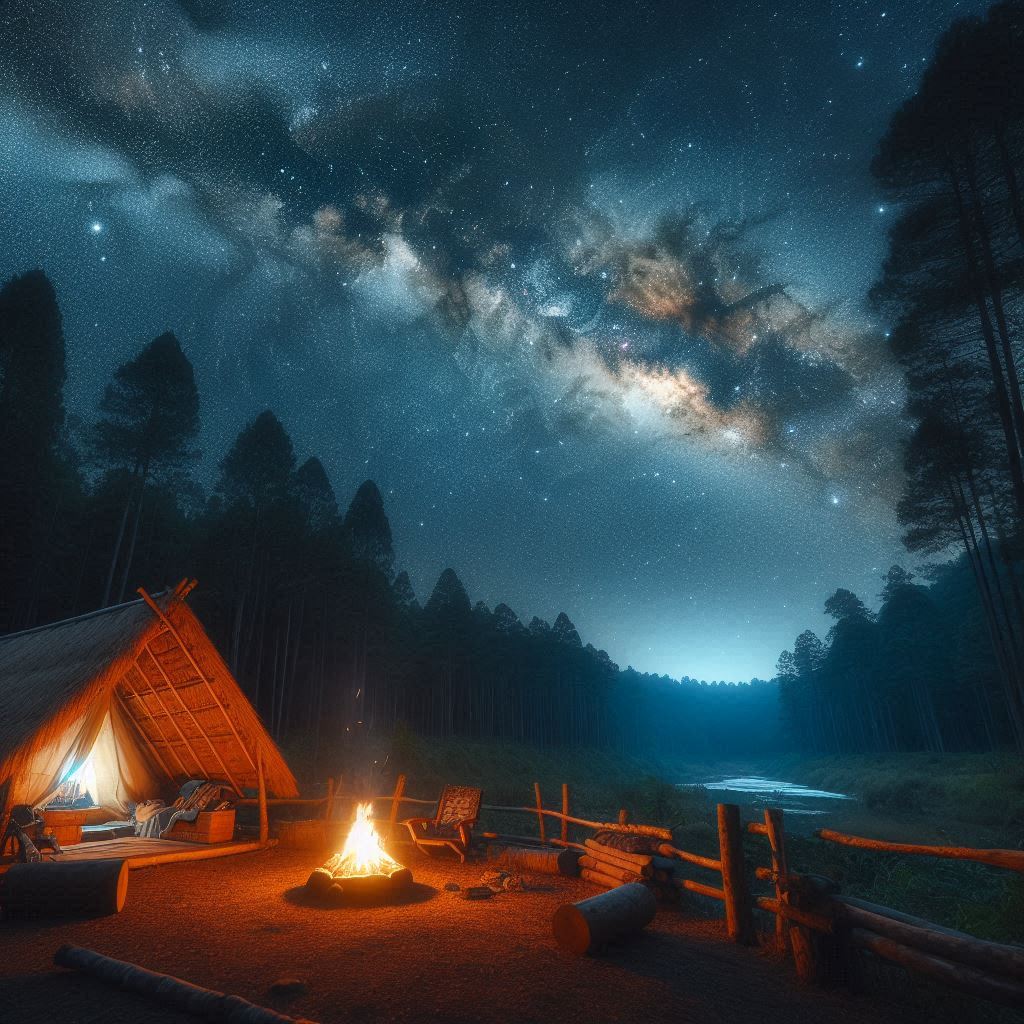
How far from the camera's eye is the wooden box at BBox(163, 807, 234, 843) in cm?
1050

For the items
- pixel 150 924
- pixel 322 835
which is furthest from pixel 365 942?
pixel 322 835

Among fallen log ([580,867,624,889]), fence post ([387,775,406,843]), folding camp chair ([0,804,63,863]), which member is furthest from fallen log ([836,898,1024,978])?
folding camp chair ([0,804,63,863])

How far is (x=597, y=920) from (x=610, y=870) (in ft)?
11.0

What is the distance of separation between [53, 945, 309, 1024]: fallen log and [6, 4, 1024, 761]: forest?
14976mm

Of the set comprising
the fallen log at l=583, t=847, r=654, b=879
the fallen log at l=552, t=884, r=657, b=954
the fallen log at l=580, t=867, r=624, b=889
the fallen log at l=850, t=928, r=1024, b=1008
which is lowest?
the fallen log at l=580, t=867, r=624, b=889

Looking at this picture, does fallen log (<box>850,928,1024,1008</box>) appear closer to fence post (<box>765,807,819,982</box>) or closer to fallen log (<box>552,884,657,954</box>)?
fence post (<box>765,807,819,982</box>)

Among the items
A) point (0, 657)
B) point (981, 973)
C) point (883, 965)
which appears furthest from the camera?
point (0, 657)

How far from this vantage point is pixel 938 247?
1201 centimetres

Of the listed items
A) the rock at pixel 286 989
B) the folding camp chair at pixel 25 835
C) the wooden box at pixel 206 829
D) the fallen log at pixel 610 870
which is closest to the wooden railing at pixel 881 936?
the fallen log at pixel 610 870

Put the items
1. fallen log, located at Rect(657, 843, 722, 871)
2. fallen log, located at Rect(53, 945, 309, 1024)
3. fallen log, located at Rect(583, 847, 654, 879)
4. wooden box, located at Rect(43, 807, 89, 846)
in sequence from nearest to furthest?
fallen log, located at Rect(53, 945, 309, 1024), fallen log, located at Rect(657, 843, 722, 871), fallen log, located at Rect(583, 847, 654, 879), wooden box, located at Rect(43, 807, 89, 846)

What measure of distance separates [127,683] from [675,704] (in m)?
152

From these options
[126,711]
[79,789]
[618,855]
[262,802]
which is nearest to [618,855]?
[618,855]

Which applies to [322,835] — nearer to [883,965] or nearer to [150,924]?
[150,924]

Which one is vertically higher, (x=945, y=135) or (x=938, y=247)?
(x=945, y=135)
